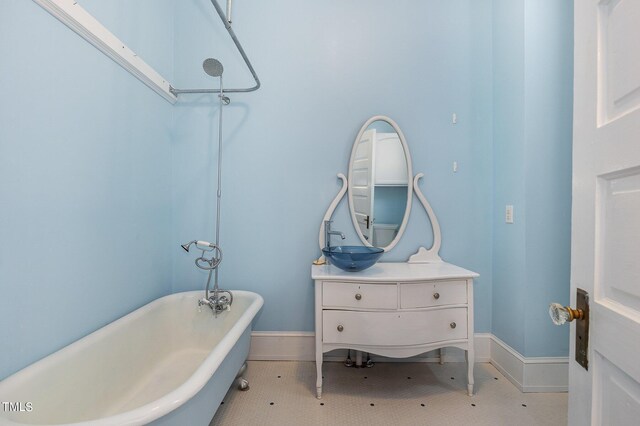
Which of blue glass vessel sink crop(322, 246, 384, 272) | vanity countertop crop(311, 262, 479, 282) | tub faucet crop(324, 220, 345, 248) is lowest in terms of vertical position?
vanity countertop crop(311, 262, 479, 282)

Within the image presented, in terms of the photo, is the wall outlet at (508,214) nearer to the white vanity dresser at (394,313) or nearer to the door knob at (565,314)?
the white vanity dresser at (394,313)

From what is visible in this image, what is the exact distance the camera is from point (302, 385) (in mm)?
1888

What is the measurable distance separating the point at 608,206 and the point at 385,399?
1.61 m

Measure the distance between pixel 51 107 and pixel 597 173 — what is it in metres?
1.88

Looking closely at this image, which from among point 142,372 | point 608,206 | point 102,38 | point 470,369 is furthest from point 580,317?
point 102,38

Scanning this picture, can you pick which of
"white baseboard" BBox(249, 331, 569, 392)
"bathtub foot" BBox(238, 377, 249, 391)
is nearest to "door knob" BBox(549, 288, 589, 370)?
"white baseboard" BBox(249, 331, 569, 392)

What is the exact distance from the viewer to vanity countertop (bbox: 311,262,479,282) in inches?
68.3

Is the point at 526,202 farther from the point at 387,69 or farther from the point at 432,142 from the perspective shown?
the point at 387,69

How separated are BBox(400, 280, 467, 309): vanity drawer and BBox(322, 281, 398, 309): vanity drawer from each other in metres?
0.07

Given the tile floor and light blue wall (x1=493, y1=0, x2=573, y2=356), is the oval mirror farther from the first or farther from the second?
the tile floor

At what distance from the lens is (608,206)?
0.64 meters

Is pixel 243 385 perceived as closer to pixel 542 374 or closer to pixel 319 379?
pixel 319 379

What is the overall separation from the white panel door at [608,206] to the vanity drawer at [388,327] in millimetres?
974

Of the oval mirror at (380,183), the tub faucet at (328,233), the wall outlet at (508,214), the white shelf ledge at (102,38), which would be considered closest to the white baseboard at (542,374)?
the wall outlet at (508,214)
